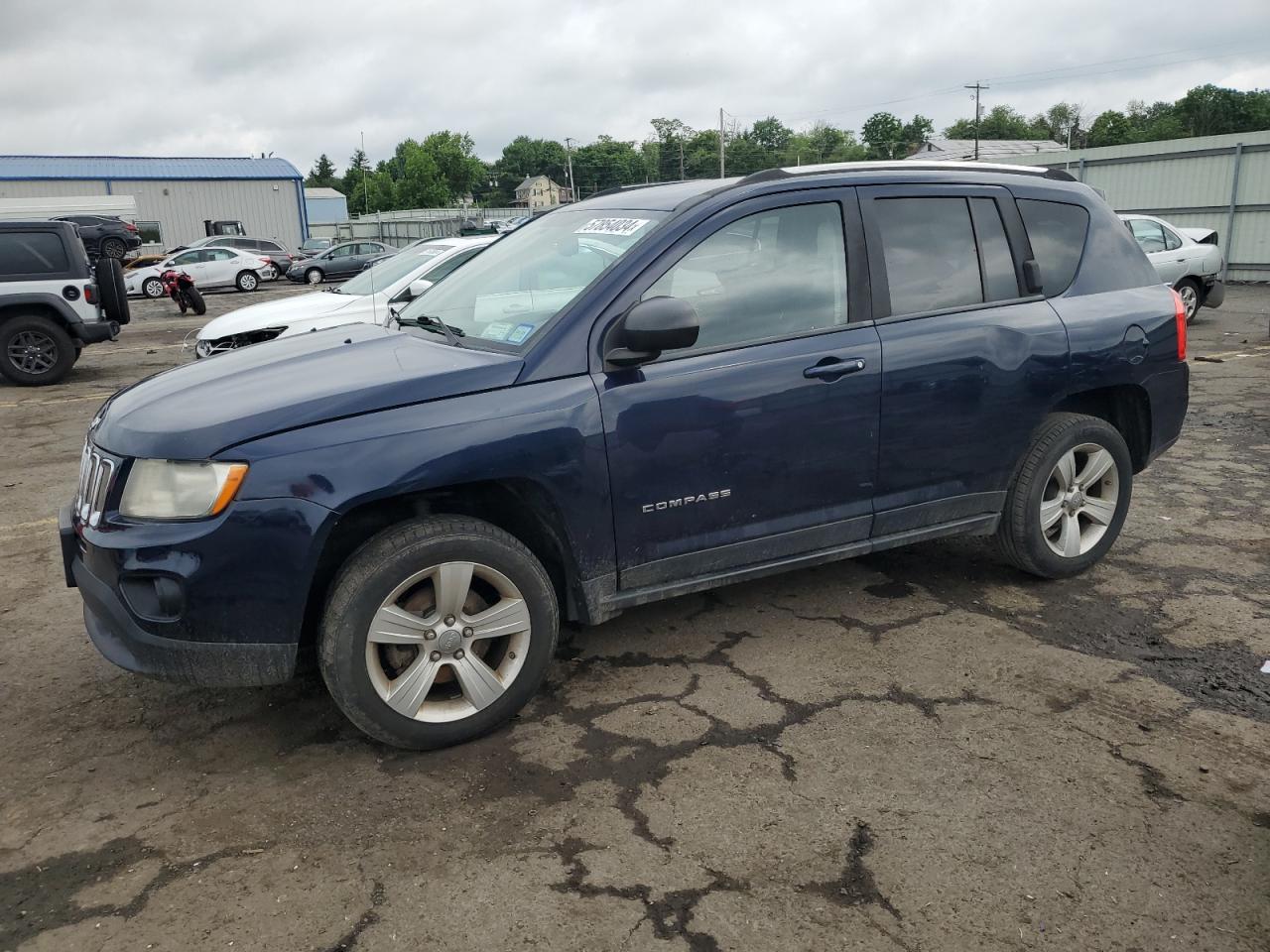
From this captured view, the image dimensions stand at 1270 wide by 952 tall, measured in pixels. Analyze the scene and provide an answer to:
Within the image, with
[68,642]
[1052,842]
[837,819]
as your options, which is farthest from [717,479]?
[68,642]

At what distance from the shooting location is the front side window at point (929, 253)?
158 inches

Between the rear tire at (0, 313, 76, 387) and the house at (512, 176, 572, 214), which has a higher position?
the house at (512, 176, 572, 214)

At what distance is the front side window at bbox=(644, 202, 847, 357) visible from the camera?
11.9 feet

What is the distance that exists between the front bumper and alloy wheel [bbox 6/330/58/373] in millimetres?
10259

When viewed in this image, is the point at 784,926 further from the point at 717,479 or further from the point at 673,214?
the point at 673,214

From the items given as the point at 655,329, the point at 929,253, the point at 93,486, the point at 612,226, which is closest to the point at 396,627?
the point at 93,486

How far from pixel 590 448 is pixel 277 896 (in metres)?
1.63

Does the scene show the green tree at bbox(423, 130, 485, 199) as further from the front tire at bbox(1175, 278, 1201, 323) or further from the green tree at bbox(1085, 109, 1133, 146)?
the front tire at bbox(1175, 278, 1201, 323)

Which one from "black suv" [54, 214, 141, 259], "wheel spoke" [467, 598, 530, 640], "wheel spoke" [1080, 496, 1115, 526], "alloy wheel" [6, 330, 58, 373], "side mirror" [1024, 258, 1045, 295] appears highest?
"black suv" [54, 214, 141, 259]

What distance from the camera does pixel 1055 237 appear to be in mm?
4461

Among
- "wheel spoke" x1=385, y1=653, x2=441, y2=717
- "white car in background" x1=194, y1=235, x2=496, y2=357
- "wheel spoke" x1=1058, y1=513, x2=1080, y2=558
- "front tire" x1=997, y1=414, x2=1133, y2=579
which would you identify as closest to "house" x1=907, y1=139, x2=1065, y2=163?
"white car in background" x1=194, y1=235, x2=496, y2=357

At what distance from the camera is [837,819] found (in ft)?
9.38

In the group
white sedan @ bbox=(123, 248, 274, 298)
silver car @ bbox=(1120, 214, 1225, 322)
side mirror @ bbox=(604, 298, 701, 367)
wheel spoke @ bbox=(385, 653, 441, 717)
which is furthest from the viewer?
white sedan @ bbox=(123, 248, 274, 298)

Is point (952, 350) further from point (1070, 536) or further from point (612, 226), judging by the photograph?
point (612, 226)
